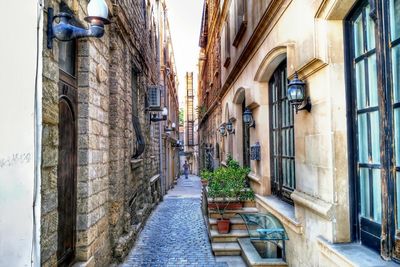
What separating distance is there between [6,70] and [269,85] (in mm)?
4700

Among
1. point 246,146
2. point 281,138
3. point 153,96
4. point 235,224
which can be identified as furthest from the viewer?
point 153,96

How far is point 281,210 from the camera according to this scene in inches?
179

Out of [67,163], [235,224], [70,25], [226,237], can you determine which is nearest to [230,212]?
[235,224]

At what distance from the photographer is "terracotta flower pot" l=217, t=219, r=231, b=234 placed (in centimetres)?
580

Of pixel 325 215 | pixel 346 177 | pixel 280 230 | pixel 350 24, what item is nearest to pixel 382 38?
pixel 350 24

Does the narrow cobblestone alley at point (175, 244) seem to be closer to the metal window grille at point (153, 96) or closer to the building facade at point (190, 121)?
the metal window grille at point (153, 96)

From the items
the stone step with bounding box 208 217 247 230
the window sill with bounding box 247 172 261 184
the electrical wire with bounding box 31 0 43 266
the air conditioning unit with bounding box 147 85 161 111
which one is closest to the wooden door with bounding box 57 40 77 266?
the electrical wire with bounding box 31 0 43 266

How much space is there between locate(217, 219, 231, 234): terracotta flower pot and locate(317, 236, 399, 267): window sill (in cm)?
280

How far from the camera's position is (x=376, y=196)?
2.65 metres

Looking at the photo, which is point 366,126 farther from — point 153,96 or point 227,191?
point 153,96

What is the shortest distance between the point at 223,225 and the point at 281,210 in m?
1.60

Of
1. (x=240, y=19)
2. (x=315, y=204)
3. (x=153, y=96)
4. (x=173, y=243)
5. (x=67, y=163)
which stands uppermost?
(x=240, y=19)

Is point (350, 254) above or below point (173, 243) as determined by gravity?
above

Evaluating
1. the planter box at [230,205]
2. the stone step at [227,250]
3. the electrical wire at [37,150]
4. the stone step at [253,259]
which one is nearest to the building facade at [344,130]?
the stone step at [253,259]
